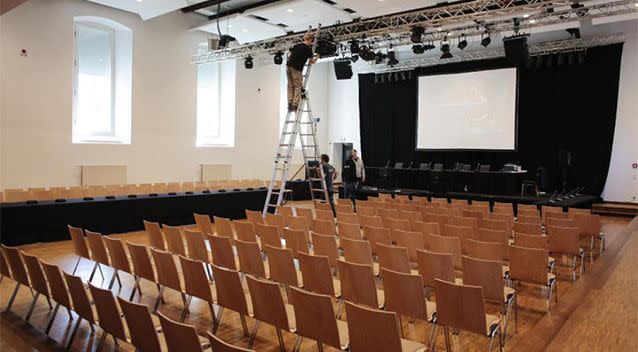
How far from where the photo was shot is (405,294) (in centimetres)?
354

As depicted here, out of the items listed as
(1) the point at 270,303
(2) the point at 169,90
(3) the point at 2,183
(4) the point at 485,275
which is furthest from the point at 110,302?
(2) the point at 169,90

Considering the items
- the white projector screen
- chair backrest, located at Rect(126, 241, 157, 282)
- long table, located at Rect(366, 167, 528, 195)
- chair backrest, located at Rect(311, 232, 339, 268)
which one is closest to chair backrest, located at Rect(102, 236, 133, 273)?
chair backrest, located at Rect(126, 241, 157, 282)

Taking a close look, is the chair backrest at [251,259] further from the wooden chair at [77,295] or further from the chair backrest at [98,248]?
the wooden chair at [77,295]

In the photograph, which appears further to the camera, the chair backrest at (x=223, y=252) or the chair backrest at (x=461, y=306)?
the chair backrest at (x=223, y=252)

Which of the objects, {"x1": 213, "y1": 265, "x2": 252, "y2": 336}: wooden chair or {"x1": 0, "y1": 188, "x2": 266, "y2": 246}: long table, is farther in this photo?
{"x1": 0, "y1": 188, "x2": 266, "y2": 246}: long table

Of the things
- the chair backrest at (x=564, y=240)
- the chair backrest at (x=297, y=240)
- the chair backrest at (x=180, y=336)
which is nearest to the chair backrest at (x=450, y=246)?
the chair backrest at (x=297, y=240)

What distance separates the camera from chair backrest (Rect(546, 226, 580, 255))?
5.79m

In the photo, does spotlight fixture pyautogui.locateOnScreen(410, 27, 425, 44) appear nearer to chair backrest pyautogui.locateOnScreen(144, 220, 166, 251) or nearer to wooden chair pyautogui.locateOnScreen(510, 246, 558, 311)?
wooden chair pyautogui.locateOnScreen(510, 246, 558, 311)

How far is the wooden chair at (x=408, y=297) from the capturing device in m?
3.46

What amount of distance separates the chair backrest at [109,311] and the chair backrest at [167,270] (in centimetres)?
94

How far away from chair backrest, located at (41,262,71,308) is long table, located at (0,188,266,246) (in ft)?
14.9

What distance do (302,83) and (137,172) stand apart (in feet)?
21.4

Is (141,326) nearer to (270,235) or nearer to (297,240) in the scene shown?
(297,240)

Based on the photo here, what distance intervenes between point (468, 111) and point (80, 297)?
14.0m
